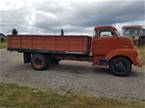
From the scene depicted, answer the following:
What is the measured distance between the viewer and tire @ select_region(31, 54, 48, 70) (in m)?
12.1

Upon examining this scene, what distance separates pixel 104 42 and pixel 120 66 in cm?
131

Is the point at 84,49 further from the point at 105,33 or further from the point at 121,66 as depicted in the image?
the point at 121,66

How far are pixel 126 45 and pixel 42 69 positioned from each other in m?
4.20

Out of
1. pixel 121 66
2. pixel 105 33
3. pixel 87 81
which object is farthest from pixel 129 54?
pixel 87 81

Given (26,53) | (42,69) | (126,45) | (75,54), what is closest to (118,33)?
(126,45)

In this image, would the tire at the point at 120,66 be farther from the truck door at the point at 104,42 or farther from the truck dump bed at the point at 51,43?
the truck dump bed at the point at 51,43

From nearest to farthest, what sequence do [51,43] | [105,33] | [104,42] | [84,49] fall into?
[104,42]
[84,49]
[105,33]
[51,43]

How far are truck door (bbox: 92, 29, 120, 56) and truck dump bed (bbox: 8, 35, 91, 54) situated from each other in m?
0.36

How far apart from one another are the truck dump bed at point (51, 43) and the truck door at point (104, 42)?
361 millimetres

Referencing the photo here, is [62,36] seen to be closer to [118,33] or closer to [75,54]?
[75,54]

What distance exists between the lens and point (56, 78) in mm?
10047

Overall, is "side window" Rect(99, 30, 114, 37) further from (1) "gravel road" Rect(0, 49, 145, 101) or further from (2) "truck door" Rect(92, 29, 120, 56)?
(1) "gravel road" Rect(0, 49, 145, 101)

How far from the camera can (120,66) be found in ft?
36.1

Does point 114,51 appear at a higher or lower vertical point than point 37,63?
higher
